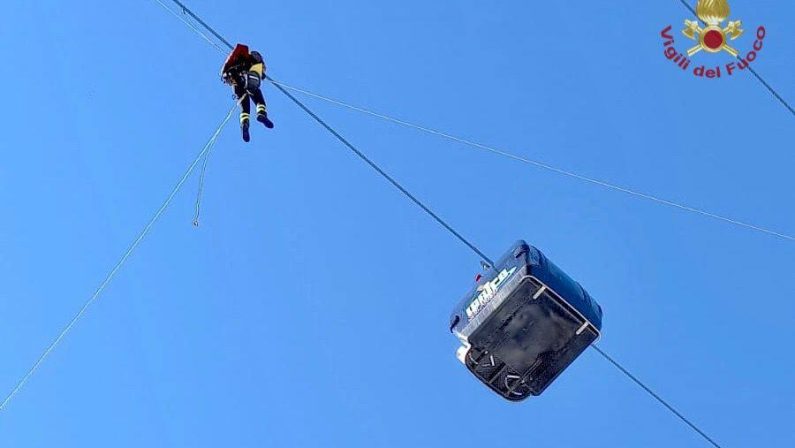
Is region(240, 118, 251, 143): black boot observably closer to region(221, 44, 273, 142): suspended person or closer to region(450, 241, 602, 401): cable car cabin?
region(221, 44, 273, 142): suspended person

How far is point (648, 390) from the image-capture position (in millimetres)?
15750

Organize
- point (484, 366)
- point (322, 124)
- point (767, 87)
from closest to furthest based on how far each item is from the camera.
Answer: point (767, 87) < point (322, 124) < point (484, 366)

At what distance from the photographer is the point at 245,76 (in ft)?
53.2

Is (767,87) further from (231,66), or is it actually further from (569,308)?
(231,66)

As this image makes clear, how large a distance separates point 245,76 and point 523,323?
5182 mm

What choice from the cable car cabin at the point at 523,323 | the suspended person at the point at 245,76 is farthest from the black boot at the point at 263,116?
the cable car cabin at the point at 523,323

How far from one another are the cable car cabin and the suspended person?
382 cm

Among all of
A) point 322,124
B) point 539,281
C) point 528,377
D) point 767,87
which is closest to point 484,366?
point 528,377

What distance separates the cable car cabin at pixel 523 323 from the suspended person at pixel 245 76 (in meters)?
3.82

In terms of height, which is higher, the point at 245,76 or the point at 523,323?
the point at 245,76

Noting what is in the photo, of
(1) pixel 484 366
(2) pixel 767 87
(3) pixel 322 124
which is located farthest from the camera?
(1) pixel 484 366

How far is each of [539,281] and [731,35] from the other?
13.3 feet

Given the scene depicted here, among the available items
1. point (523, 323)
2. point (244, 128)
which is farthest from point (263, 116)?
point (523, 323)

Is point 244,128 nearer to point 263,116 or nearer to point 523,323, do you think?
point 263,116
